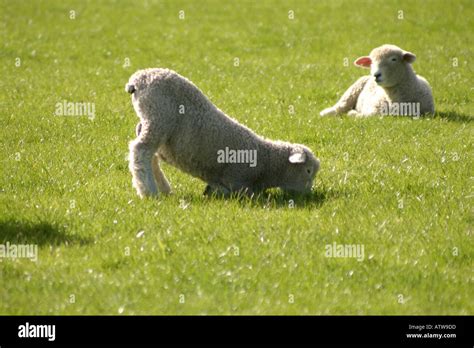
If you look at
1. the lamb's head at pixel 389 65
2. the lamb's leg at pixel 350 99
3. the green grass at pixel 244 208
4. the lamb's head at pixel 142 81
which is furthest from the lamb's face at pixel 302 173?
the lamb's leg at pixel 350 99

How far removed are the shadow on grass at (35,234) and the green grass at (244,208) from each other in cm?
2

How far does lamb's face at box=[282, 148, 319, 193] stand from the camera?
816cm

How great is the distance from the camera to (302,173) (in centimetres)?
818

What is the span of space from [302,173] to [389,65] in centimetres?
435

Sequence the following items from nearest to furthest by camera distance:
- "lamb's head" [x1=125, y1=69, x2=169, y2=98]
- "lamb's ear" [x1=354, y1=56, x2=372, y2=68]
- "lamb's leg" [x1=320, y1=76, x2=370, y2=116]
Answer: "lamb's head" [x1=125, y1=69, x2=169, y2=98] → "lamb's ear" [x1=354, y1=56, x2=372, y2=68] → "lamb's leg" [x1=320, y1=76, x2=370, y2=116]

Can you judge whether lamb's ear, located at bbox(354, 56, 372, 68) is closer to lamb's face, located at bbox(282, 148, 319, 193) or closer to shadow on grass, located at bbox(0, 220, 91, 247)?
lamb's face, located at bbox(282, 148, 319, 193)

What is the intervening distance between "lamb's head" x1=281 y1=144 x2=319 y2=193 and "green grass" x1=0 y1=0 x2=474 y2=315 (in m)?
0.15

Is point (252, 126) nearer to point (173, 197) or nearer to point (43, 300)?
point (173, 197)

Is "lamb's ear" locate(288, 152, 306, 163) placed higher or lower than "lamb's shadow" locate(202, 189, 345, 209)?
higher

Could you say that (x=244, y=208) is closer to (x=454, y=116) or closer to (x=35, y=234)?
(x=35, y=234)

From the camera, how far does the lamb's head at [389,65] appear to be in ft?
38.9

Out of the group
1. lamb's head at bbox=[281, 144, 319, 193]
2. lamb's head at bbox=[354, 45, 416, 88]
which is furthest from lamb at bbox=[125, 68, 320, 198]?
lamb's head at bbox=[354, 45, 416, 88]
